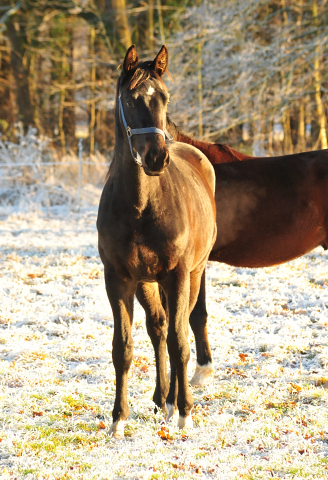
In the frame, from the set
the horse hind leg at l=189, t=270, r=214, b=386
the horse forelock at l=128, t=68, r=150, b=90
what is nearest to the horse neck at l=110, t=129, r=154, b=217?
the horse forelock at l=128, t=68, r=150, b=90

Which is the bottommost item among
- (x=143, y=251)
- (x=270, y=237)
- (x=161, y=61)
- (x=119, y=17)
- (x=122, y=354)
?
(x=122, y=354)

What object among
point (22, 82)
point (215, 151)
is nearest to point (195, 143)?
point (215, 151)

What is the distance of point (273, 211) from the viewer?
15.7 ft

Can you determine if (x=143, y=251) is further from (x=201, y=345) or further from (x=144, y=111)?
(x=201, y=345)

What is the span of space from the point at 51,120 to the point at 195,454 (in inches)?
1003

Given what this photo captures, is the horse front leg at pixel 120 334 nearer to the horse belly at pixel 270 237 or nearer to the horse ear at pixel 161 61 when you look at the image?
the horse ear at pixel 161 61

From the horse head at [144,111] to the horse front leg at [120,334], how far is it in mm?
787

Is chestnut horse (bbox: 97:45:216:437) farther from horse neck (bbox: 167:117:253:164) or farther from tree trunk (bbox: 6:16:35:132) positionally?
tree trunk (bbox: 6:16:35:132)

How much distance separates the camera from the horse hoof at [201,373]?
13.9ft

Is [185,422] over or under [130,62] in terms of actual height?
under

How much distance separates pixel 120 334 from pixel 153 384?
0.94 m

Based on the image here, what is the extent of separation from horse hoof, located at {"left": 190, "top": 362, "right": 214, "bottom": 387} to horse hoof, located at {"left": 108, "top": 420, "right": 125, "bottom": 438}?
1.01 meters

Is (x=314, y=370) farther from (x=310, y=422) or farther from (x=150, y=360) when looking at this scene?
(x=150, y=360)

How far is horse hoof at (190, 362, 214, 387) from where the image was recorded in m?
4.24
